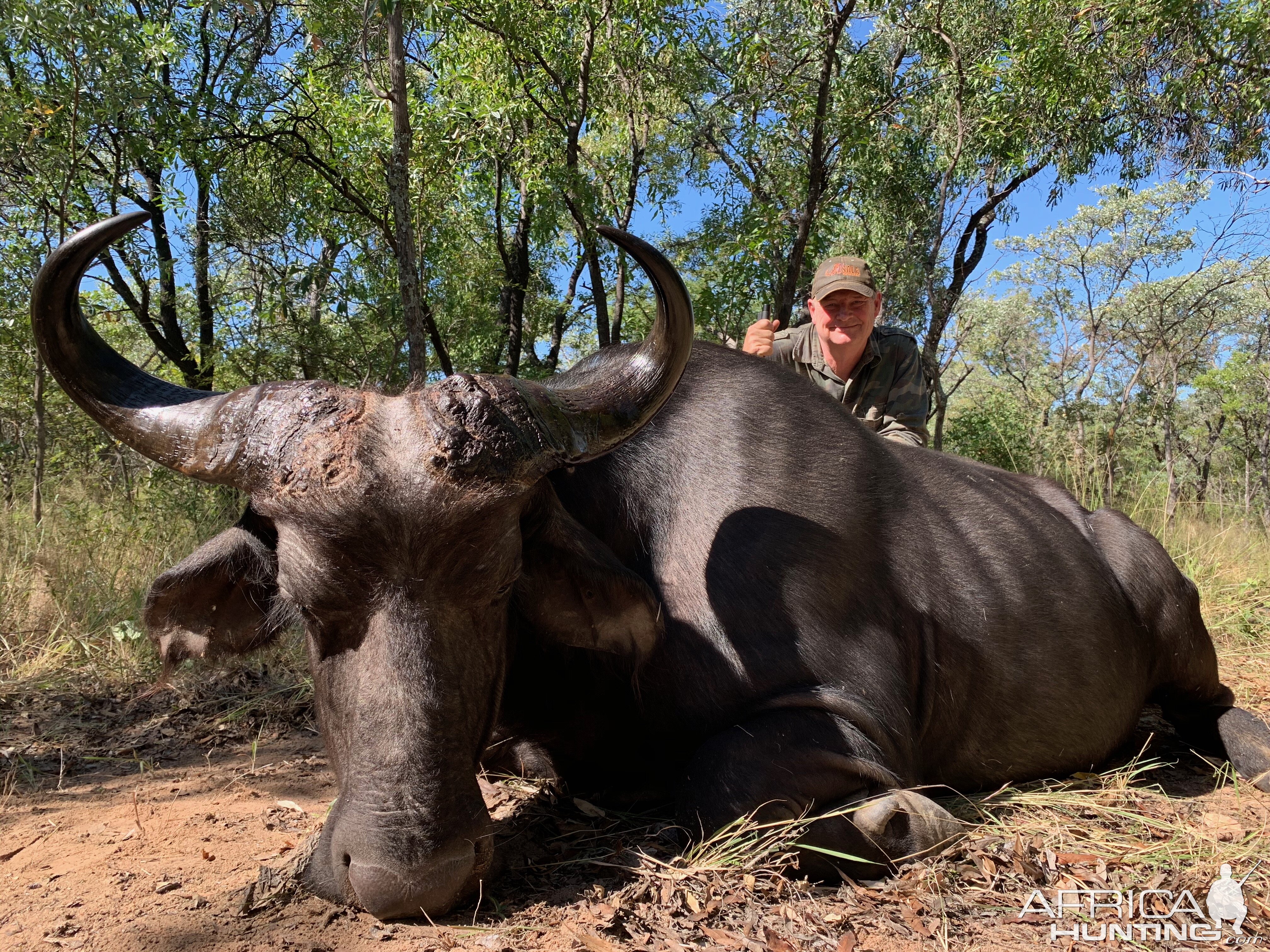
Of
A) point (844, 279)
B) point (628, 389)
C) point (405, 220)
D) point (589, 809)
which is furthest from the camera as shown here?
point (405, 220)

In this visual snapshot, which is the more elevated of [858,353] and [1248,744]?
[858,353]

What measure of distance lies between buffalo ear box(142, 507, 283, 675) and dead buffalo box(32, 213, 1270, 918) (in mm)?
10

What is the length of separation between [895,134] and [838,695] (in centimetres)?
1497

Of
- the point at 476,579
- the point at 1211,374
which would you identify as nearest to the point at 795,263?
the point at 476,579

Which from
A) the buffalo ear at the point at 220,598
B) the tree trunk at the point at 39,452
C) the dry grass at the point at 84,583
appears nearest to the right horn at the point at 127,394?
the buffalo ear at the point at 220,598

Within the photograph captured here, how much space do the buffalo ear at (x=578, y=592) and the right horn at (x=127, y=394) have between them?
33.7 inches

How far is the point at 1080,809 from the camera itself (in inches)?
130

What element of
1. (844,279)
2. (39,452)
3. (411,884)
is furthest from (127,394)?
(39,452)

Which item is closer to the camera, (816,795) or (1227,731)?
(816,795)

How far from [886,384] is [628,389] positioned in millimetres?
3972

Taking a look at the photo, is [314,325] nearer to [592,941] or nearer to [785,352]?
[785,352]

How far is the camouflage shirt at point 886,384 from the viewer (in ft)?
19.7

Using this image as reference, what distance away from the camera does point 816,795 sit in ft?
8.80

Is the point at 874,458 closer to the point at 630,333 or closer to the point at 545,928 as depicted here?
the point at 545,928
